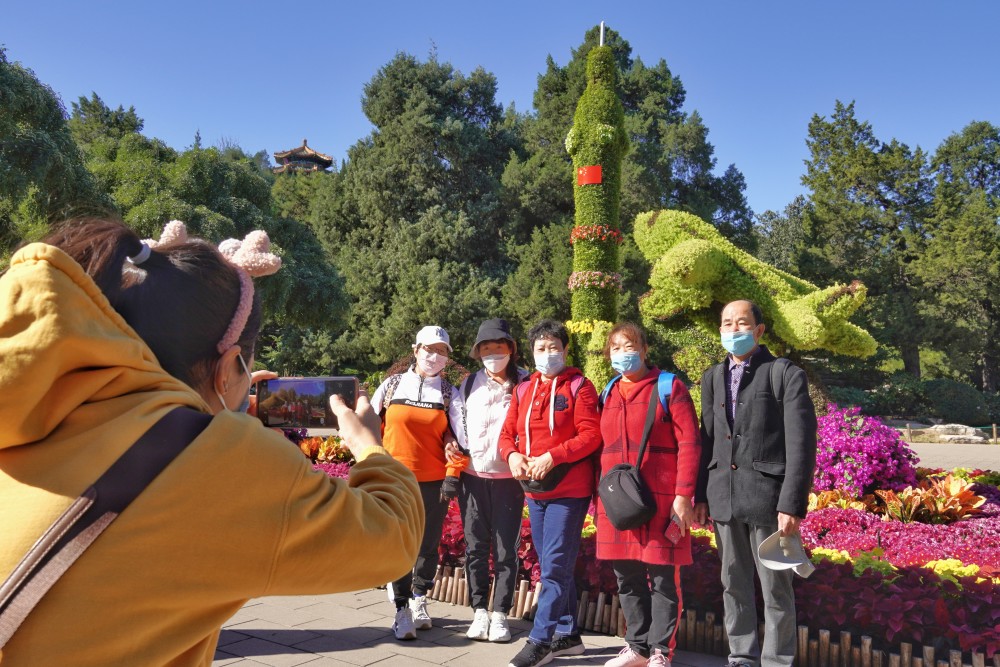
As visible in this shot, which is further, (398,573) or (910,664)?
(910,664)

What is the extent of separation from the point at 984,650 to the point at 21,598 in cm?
408

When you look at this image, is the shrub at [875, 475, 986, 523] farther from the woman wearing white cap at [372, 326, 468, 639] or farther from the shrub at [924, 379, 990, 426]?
the shrub at [924, 379, 990, 426]

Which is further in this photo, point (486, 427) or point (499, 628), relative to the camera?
point (486, 427)

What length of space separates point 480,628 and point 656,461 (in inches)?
59.2

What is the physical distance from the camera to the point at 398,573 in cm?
124

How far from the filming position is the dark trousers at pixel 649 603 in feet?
12.7

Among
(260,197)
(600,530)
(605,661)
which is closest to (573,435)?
(600,530)

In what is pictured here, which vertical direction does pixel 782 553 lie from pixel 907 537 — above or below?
above

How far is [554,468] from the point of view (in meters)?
4.14

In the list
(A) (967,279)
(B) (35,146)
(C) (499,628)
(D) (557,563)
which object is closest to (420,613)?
(C) (499,628)

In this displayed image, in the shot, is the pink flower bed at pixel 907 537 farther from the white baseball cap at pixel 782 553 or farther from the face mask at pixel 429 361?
the face mask at pixel 429 361

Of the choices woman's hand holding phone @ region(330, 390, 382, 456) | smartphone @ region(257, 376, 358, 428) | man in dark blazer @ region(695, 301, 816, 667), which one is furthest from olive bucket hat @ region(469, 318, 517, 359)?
woman's hand holding phone @ region(330, 390, 382, 456)

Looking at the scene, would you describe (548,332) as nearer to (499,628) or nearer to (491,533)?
(491,533)

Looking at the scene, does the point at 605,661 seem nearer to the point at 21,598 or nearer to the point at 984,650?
the point at 984,650
